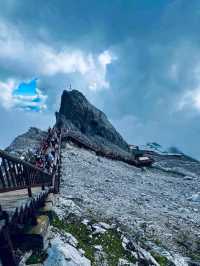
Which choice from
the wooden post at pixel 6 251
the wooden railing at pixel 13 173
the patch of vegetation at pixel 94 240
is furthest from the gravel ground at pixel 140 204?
the wooden post at pixel 6 251

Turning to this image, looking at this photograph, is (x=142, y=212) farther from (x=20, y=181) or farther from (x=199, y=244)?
(x=20, y=181)

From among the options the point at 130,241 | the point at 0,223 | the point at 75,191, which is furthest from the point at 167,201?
the point at 0,223

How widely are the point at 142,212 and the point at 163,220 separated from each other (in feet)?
3.82

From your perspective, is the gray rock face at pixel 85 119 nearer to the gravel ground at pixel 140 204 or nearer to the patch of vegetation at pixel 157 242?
the gravel ground at pixel 140 204

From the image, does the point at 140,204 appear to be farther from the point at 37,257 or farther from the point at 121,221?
the point at 37,257

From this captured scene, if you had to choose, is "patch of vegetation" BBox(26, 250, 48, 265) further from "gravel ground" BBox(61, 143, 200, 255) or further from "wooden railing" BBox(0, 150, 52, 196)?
"gravel ground" BBox(61, 143, 200, 255)

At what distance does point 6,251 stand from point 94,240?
430cm

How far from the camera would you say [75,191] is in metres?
18.4

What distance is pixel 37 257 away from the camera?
9773 mm

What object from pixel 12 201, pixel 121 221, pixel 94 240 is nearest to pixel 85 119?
pixel 121 221

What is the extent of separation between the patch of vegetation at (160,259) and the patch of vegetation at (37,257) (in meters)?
4.17

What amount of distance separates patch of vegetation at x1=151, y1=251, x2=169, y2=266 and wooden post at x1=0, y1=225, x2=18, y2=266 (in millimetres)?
5537

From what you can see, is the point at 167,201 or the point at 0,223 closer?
the point at 0,223

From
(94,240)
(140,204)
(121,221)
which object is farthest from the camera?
(140,204)
